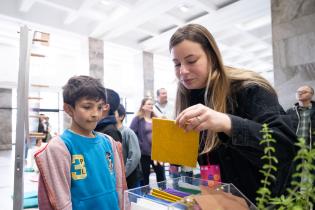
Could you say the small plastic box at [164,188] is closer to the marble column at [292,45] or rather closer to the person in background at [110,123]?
the person in background at [110,123]

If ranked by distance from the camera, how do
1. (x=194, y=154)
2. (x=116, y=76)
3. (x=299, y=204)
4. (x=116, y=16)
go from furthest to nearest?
(x=116, y=76) < (x=116, y=16) < (x=194, y=154) < (x=299, y=204)

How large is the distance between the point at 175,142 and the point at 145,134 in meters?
3.11

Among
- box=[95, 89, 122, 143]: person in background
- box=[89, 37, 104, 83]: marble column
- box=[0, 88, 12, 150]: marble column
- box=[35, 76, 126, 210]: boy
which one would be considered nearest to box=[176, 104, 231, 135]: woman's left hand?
box=[35, 76, 126, 210]: boy

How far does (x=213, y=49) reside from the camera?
1.04 m

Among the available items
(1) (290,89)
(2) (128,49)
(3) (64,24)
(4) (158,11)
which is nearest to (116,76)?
(2) (128,49)

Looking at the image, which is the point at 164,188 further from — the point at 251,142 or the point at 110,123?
the point at 110,123

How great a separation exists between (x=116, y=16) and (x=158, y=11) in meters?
1.29

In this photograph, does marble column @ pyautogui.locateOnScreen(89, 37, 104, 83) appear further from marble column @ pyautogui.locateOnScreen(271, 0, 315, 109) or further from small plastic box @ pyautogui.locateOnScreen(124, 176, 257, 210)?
small plastic box @ pyautogui.locateOnScreen(124, 176, 257, 210)

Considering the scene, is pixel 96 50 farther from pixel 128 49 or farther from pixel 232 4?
pixel 232 4

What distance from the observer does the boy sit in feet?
4.57

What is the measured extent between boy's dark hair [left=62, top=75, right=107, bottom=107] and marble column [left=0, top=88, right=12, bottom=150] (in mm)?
14005

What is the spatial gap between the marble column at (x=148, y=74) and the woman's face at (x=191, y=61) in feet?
27.5

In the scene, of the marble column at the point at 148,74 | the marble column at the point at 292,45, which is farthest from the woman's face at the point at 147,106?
the marble column at the point at 148,74

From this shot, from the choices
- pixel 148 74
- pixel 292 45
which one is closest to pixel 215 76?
pixel 292 45
